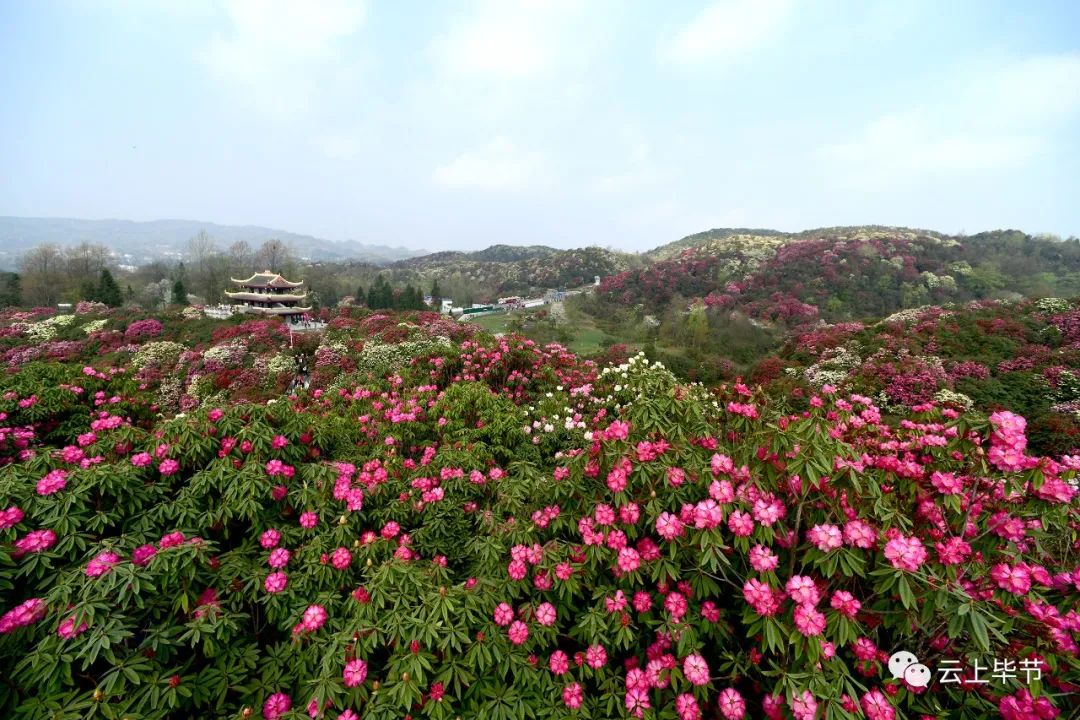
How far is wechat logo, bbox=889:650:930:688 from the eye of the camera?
1896 millimetres

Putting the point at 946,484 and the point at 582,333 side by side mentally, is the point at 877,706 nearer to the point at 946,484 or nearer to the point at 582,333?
the point at 946,484

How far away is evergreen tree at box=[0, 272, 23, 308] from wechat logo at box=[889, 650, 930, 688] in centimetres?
4510

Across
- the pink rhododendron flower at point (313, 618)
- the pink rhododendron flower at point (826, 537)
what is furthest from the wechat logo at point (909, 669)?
the pink rhododendron flower at point (313, 618)

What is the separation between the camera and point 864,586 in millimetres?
2133

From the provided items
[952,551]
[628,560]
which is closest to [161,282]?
[628,560]

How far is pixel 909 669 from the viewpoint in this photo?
1936 mm

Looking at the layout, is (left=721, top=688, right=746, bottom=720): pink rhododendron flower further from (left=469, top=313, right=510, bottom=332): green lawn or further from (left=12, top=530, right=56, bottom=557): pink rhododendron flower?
(left=469, top=313, right=510, bottom=332): green lawn

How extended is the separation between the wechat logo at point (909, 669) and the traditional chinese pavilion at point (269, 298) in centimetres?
3078

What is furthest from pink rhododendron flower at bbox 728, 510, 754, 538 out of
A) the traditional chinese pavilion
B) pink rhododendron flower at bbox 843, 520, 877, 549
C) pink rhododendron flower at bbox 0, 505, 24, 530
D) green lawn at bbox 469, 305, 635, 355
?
the traditional chinese pavilion

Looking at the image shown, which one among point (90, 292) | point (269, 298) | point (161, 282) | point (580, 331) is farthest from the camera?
point (161, 282)

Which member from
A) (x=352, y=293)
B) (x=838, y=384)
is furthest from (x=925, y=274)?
(x=352, y=293)

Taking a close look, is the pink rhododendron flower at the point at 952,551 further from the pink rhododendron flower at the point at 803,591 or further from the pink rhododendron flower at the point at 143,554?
the pink rhododendron flower at the point at 143,554

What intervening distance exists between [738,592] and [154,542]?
3.50 m

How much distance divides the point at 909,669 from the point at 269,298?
107 feet
